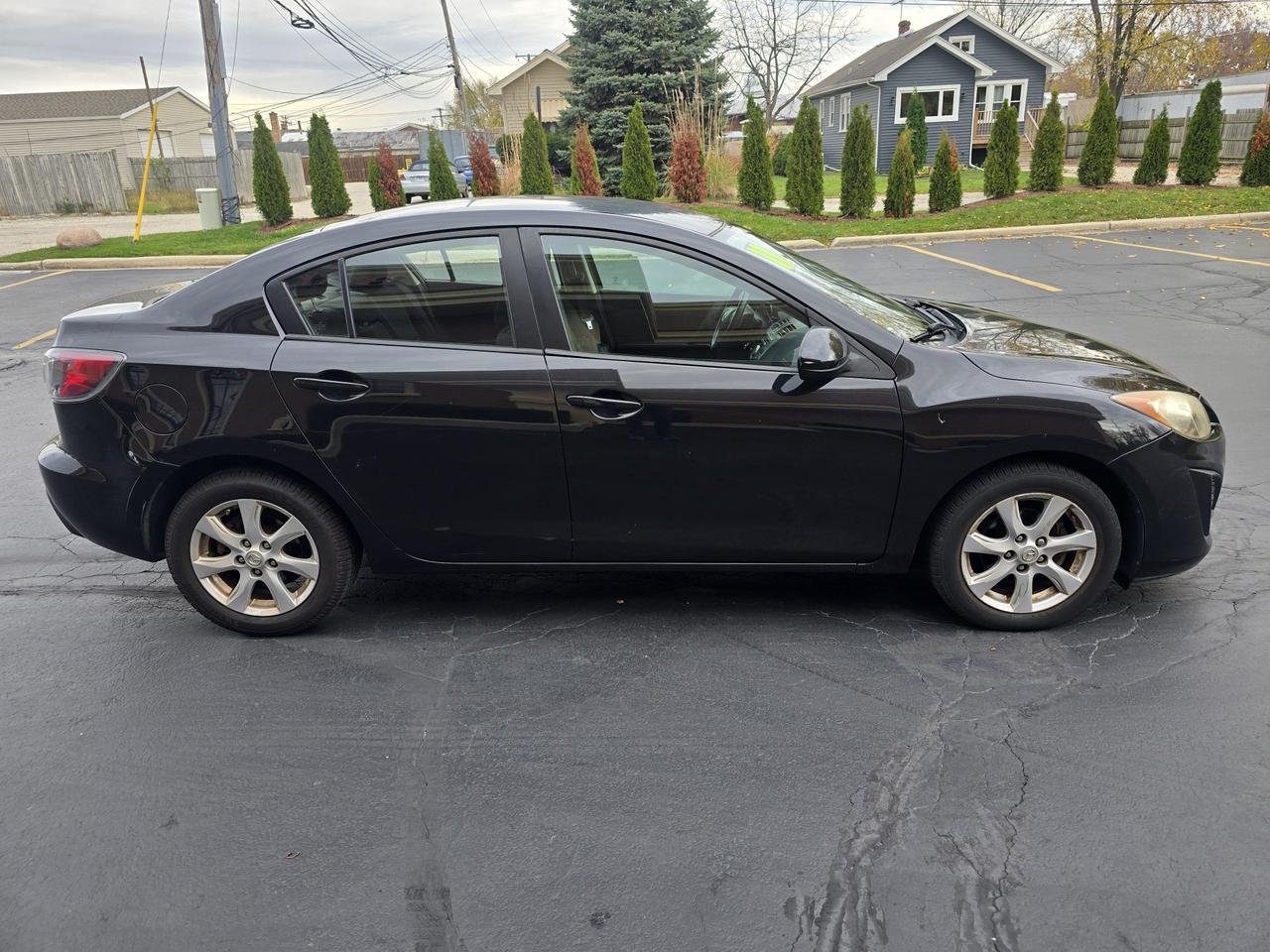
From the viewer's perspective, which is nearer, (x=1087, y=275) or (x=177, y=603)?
(x=177, y=603)

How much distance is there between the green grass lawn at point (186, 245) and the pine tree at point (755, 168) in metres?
8.39

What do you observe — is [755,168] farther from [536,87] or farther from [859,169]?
[536,87]

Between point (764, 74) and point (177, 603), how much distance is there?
5303 centimetres

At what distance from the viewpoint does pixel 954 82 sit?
125ft

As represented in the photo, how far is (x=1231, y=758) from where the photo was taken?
295 centimetres

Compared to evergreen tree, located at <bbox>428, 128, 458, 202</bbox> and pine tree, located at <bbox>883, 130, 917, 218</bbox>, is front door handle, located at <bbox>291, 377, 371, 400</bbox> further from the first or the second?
evergreen tree, located at <bbox>428, 128, 458, 202</bbox>

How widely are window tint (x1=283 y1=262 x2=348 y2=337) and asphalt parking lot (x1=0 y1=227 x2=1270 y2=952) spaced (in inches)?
49.1

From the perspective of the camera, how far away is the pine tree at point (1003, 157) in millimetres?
19094

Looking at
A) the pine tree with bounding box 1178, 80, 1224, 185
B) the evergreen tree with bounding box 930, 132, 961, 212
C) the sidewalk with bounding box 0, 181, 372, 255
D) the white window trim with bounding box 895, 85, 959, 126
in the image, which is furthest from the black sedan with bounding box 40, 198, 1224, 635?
the white window trim with bounding box 895, 85, 959, 126

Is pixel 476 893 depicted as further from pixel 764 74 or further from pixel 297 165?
pixel 764 74

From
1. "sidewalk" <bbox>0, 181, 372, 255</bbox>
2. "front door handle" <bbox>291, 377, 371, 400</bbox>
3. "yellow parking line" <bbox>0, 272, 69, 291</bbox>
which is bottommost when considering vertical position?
"sidewalk" <bbox>0, 181, 372, 255</bbox>

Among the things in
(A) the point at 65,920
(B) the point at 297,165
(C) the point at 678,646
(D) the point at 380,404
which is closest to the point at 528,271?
(D) the point at 380,404

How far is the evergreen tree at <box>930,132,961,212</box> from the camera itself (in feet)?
60.5

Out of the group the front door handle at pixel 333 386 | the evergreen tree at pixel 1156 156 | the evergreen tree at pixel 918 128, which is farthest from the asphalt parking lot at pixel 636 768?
the evergreen tree at pixel 918 128
